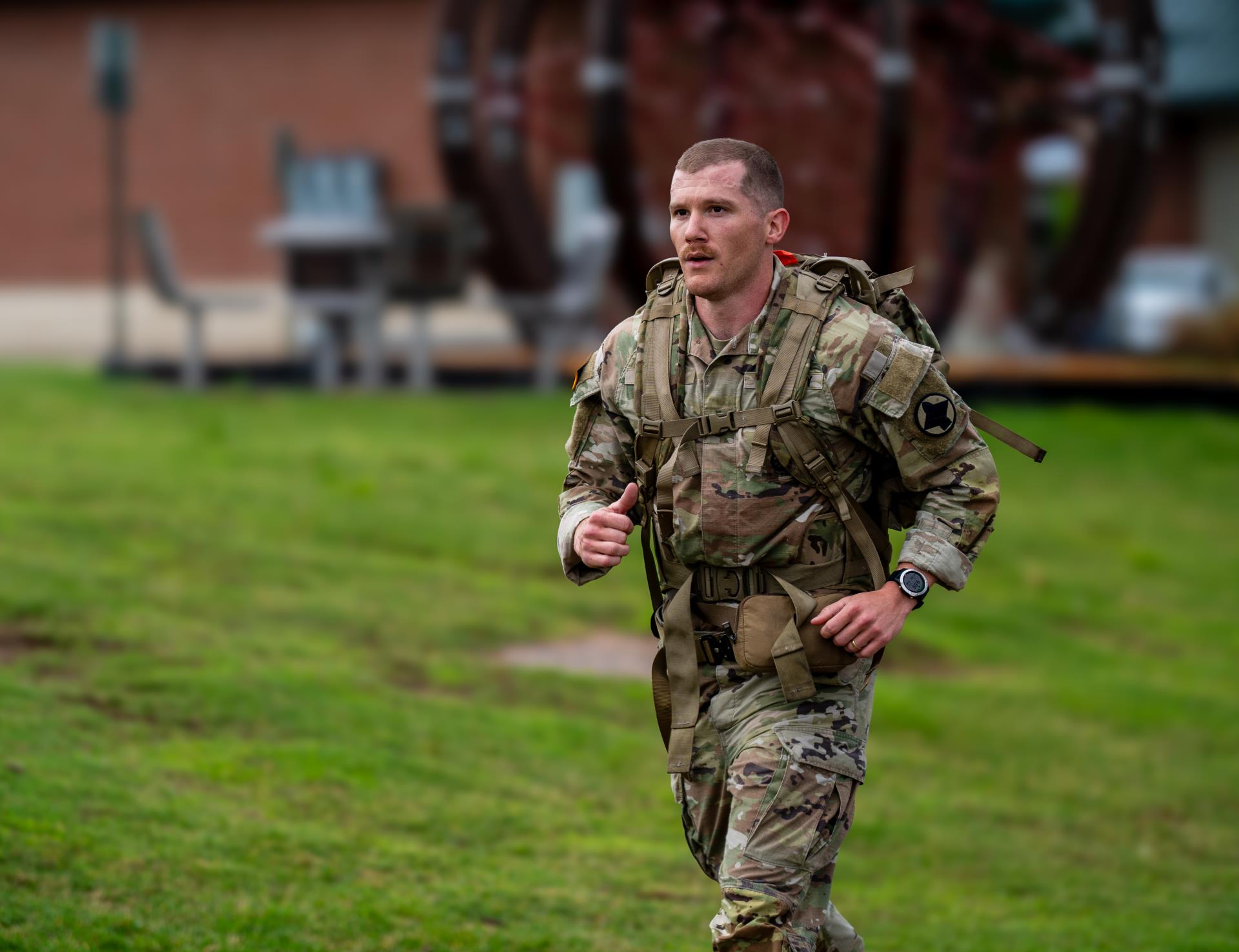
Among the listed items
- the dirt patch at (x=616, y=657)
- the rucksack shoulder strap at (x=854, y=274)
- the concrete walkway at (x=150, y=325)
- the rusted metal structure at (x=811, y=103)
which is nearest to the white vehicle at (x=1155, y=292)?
the rusted metal structure at (x=811, y=103)

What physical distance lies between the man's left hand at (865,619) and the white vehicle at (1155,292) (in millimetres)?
20333

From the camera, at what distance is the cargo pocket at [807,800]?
12.3 feet

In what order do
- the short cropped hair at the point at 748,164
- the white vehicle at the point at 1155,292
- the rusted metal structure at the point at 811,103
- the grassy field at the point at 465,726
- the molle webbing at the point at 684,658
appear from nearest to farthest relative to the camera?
the short cropped hair at the point at 748,164
the molle webbing at the point at 684,658
the grassy field at the point at 465,726
the rusted metal structure at the point at 811,103
the white vehicle at the point at 1155,292

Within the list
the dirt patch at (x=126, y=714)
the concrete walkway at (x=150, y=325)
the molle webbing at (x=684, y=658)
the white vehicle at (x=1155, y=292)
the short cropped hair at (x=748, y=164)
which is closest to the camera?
the short cropped hair at (x=748, y=164)

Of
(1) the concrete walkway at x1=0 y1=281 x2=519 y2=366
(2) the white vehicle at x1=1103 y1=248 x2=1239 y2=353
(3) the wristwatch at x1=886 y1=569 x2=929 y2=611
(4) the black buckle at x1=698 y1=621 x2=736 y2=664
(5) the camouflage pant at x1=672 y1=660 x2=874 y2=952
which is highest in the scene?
(3) the wristwatch at x1=886 y1=569 x2=929 y2=611

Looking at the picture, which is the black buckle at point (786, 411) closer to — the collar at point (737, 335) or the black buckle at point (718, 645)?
the collar at point (737, 335)

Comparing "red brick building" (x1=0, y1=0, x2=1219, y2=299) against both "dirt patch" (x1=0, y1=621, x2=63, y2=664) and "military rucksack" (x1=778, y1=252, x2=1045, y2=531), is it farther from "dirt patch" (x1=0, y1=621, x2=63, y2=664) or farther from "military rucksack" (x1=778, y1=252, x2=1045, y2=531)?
"military rucksack" (x1=778, y1=252, x2=1045, y2=531)

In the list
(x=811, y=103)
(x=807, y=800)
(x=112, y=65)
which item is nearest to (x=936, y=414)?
(x=807, y=800)

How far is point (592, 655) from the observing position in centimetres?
885

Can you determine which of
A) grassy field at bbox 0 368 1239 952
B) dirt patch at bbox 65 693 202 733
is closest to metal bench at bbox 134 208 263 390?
grassy field at bbox 0 368 1239 952

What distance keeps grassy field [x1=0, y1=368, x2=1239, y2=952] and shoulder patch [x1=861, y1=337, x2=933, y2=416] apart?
1.99m

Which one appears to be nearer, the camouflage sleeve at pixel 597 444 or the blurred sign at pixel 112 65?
the camouflage sleeve at pixel 597 444

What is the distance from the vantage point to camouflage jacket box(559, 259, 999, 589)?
381cm

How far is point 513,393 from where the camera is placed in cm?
1739
